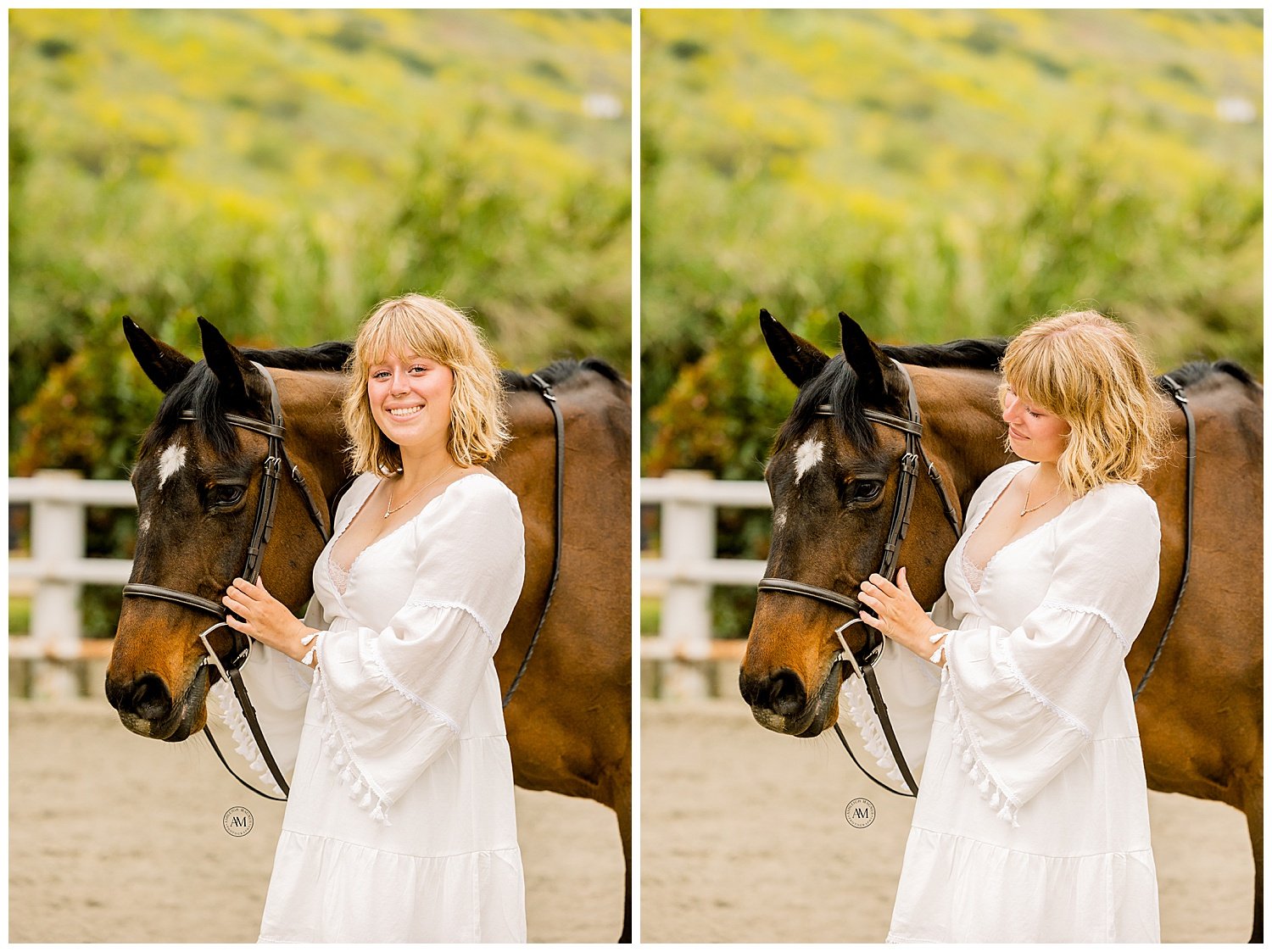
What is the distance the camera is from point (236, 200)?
4.18m

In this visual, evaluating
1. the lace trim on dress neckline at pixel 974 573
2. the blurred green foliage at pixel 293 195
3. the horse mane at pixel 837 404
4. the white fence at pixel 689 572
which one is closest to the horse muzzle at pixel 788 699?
the lace trim on dress neckline at pixel 974 573

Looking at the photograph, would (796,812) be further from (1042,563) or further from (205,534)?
(205,534)

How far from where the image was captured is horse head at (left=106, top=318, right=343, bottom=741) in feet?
5.89

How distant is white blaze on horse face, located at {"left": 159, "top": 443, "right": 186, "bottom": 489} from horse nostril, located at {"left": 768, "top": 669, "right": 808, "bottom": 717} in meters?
1.00

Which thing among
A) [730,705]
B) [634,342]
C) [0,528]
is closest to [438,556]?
[634,342]

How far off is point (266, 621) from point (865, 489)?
38.5 inches

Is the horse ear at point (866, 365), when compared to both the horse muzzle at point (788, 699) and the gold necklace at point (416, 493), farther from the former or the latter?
the gold necklace at point (416, 493)

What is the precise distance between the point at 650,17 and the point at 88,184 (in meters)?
2.13

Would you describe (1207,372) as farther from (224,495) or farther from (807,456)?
(224,495)

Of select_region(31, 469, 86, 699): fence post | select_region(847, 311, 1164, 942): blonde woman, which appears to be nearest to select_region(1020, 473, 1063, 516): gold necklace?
select_region(847, 311, 1164, 942): blonde woman

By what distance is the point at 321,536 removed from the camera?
6.45ft

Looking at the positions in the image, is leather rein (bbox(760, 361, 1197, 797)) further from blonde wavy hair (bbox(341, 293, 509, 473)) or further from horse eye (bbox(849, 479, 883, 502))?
blonde wavy hair (bbox(341, 293, 509, 473))

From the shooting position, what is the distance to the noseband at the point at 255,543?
1816mm

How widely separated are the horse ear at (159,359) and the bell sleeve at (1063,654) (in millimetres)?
1339
